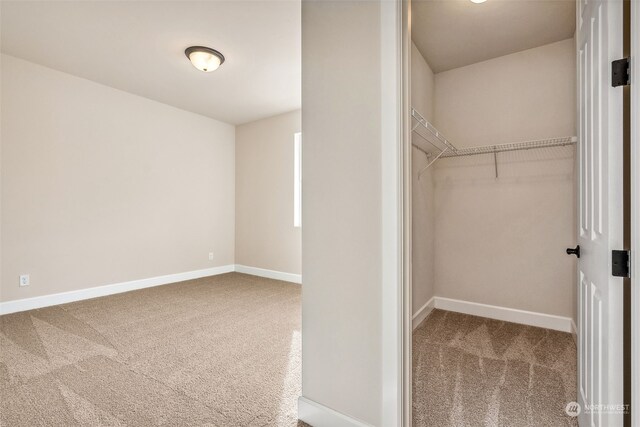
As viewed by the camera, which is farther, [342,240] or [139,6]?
[139,6]

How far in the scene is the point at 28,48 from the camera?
317 cm

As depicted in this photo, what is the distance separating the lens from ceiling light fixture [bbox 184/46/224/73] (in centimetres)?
313

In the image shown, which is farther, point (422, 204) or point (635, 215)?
point (422, 204)

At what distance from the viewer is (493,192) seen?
3236mm

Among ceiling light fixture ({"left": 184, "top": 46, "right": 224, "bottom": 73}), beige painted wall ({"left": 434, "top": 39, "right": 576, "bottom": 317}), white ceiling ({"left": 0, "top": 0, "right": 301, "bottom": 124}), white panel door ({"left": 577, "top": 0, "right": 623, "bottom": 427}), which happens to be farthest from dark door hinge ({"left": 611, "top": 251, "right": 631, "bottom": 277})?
ceiling light fixture ({"left": 184, "top": 46, "right": 224, "bottom": 73})

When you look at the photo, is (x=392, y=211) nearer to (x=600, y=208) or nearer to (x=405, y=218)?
(x=405, y=218)

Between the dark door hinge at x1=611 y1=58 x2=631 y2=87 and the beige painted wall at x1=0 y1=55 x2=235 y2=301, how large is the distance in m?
4.96

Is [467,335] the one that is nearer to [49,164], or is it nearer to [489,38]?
[489,38]

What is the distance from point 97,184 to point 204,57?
91.0 inches

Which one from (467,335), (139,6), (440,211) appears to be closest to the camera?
(139,6)

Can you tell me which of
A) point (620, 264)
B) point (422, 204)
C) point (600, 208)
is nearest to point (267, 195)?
point (422, 204)

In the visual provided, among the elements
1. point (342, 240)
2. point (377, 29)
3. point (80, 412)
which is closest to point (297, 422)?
point (342, 240)

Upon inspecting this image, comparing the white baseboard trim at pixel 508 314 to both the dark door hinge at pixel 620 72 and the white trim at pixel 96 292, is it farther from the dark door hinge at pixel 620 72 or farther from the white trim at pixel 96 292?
the white trim at pixel 96 292

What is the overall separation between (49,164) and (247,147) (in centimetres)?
285
